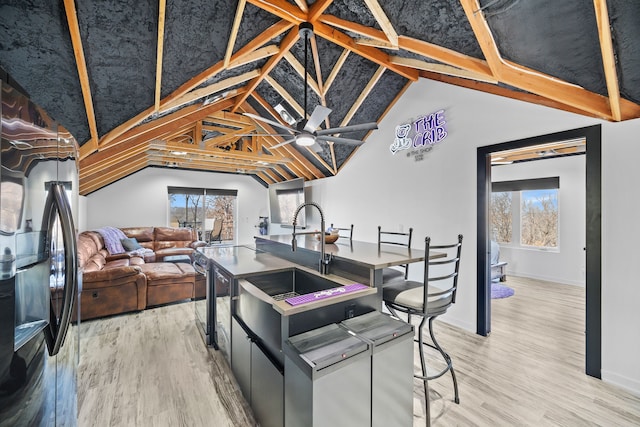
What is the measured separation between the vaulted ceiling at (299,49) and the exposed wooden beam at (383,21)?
0.4 inches

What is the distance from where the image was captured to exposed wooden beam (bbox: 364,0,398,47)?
7.77 feet

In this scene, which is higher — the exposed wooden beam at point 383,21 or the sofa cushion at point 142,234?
the exposed wooden beam at point 383,21

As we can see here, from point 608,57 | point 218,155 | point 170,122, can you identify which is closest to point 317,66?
point 170,122

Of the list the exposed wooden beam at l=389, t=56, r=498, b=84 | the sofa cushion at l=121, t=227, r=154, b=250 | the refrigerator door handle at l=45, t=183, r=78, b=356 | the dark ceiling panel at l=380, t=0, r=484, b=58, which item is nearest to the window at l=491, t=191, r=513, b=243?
the exposed wooden beam at l=389, t=56, r=498, b=84

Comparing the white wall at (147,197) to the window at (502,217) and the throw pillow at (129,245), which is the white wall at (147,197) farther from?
the window at (502,217)

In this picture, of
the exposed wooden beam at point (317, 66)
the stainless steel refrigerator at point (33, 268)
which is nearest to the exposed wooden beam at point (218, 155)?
the exposed wooden beam at point (317, 66)

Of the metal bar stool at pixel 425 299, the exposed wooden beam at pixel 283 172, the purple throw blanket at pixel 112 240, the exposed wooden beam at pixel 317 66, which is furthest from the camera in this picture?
the exposed wooden beam at pixel 283 172

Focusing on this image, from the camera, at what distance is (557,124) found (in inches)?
106

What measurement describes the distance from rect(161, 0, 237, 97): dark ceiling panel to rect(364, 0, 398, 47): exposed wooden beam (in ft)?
4.38

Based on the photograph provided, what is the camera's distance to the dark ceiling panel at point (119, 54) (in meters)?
2.18

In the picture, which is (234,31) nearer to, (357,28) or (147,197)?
(357,28)

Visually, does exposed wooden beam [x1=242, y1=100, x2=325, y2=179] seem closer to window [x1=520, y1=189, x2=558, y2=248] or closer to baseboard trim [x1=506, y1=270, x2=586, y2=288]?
window [x1=520, y1=189, x2=558, y2=248]

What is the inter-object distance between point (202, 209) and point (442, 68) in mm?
7957

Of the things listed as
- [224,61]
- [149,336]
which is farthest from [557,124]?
[149,336]
